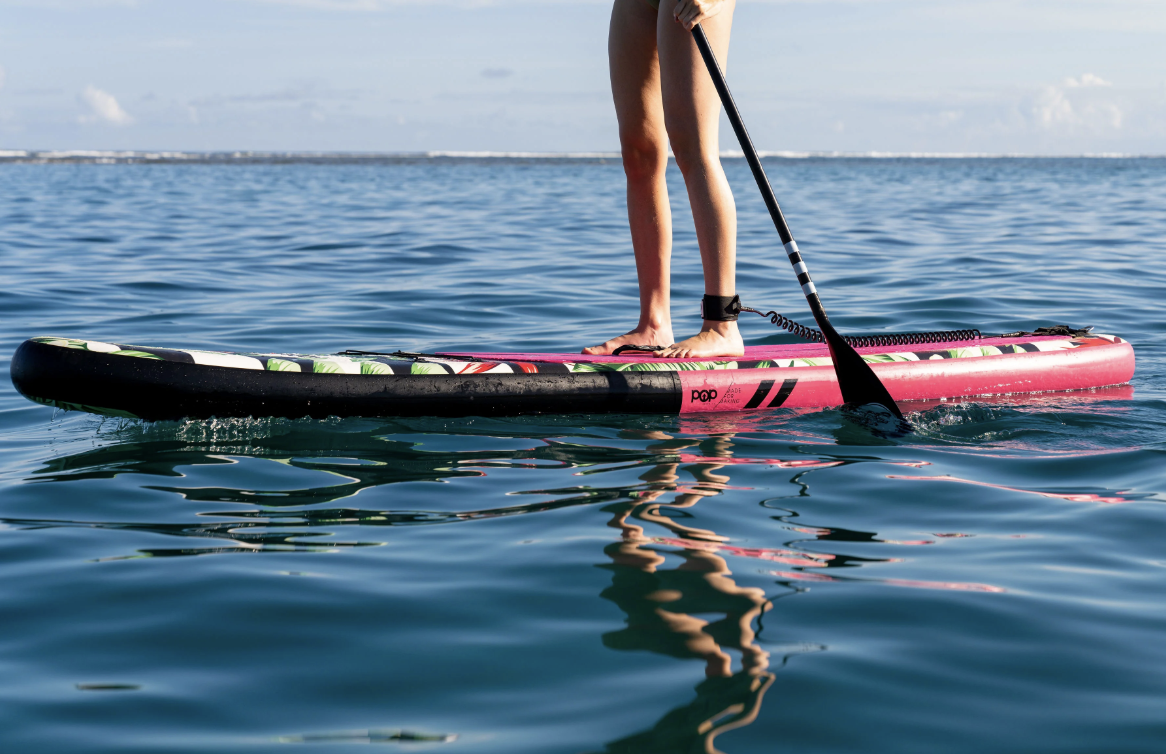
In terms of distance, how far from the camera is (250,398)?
3.48 metres

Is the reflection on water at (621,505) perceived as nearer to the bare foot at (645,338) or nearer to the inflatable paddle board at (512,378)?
the inflatable paddle board at (512,378)

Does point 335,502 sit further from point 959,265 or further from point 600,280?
point 959,265

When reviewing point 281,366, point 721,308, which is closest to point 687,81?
point 721,308

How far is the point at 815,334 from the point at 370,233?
911cm

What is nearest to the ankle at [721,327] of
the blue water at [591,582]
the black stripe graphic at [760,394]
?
the black stripe graphic at [760,394]

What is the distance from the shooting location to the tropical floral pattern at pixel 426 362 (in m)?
3.41

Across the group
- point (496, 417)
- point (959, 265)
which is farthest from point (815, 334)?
point (959, 265)

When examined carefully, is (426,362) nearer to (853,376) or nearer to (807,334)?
(853,376)

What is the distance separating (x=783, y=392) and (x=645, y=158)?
1.13 m

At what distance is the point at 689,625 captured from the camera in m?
2.06

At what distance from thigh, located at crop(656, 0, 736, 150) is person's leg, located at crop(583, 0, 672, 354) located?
210mm

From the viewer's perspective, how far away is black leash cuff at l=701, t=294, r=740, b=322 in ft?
13.4

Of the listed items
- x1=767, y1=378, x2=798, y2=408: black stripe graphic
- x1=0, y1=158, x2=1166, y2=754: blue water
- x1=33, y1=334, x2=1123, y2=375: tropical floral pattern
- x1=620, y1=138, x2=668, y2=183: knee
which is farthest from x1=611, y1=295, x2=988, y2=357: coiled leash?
x1=620, y1=138, x2=668, y2=183: knee

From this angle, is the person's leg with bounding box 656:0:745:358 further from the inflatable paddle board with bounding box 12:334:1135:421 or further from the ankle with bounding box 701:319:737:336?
the inflatable paddle board with bounding box 12:334:1135:421
